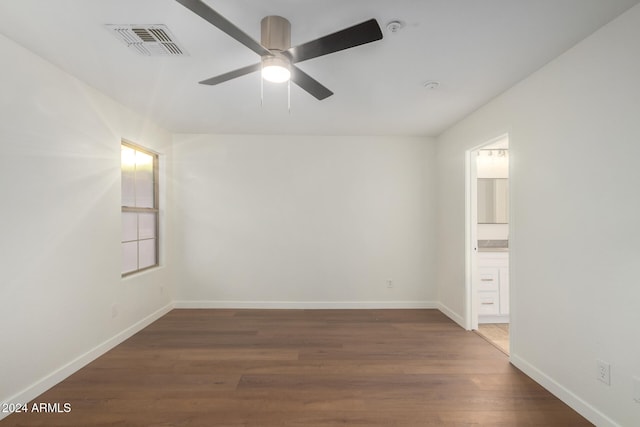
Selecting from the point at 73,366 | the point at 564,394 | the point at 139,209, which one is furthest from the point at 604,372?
the point at 139,209

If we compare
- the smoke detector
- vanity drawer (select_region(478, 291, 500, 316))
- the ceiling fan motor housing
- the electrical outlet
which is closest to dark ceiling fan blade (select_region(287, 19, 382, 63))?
the ceiling fan motor housing

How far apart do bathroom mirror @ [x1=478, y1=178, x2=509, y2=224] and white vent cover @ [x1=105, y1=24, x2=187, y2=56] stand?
417 cm

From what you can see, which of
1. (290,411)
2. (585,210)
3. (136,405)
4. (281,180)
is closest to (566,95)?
(585,210)

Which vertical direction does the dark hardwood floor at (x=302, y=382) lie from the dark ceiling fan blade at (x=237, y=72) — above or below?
below

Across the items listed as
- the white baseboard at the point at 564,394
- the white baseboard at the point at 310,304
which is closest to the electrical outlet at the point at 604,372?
the white baseboard at the point at 564,394

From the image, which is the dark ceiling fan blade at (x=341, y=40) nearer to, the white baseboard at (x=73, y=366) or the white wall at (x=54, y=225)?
the white wall at (x=54, y=225)

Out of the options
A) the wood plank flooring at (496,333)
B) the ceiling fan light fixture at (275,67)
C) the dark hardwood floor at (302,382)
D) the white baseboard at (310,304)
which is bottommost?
the wood plank flooring at (496,333)

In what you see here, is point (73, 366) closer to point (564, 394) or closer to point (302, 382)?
point (302, 382)

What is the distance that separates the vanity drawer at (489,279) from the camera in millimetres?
3893

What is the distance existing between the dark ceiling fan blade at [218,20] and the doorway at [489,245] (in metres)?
2.50

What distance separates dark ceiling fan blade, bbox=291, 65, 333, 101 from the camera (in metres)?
1.94

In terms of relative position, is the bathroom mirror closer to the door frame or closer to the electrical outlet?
the door frame

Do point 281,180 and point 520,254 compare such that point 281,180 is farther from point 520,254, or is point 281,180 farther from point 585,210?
point 585,210

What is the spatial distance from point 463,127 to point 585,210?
76.0 inches
